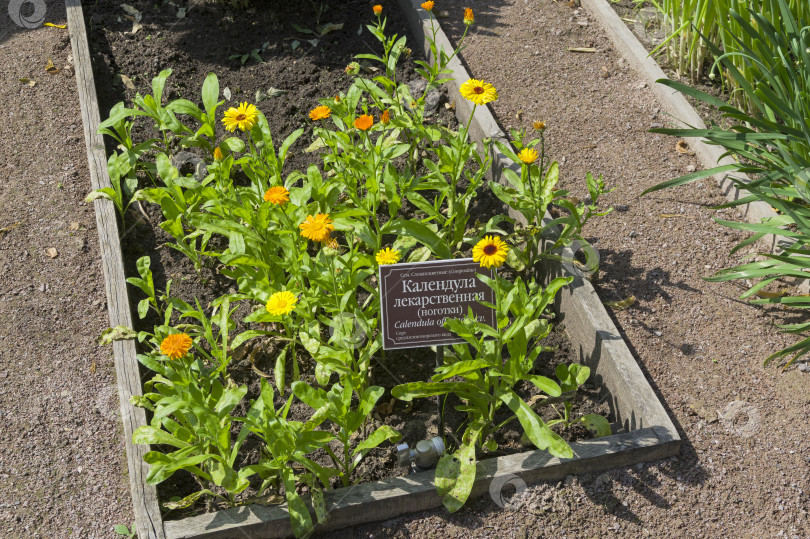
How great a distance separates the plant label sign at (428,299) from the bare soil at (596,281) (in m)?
0.57

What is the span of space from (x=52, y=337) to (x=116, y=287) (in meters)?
0.35

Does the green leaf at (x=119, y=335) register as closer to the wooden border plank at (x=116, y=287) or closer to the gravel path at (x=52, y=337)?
the wooden border plank at (x=116, y=287)

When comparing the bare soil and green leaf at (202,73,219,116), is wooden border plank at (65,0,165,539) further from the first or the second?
green leaf at (202,73,219,116)

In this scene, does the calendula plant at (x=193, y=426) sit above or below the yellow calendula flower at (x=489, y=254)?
below

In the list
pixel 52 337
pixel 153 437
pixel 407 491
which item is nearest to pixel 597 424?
pixel 407 491

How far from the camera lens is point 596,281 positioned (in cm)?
330

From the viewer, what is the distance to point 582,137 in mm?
4066

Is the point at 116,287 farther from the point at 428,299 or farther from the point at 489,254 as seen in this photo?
the point at 489,254

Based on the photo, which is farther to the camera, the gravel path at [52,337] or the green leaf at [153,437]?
the gravel path at [52,337]

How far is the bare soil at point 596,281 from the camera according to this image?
2574mm

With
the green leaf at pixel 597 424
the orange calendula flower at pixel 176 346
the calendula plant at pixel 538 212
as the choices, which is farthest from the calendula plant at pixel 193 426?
the calendula plant at pixel 538 212

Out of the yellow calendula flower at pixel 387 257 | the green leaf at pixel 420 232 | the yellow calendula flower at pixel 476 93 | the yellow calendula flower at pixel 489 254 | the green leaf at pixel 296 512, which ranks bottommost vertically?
the green leaf at pixel 296 512

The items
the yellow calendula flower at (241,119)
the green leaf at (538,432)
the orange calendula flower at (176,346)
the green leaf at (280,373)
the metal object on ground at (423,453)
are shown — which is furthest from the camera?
the yellow calendula flower at (241,119)

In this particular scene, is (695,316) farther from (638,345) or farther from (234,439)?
(234,439)
